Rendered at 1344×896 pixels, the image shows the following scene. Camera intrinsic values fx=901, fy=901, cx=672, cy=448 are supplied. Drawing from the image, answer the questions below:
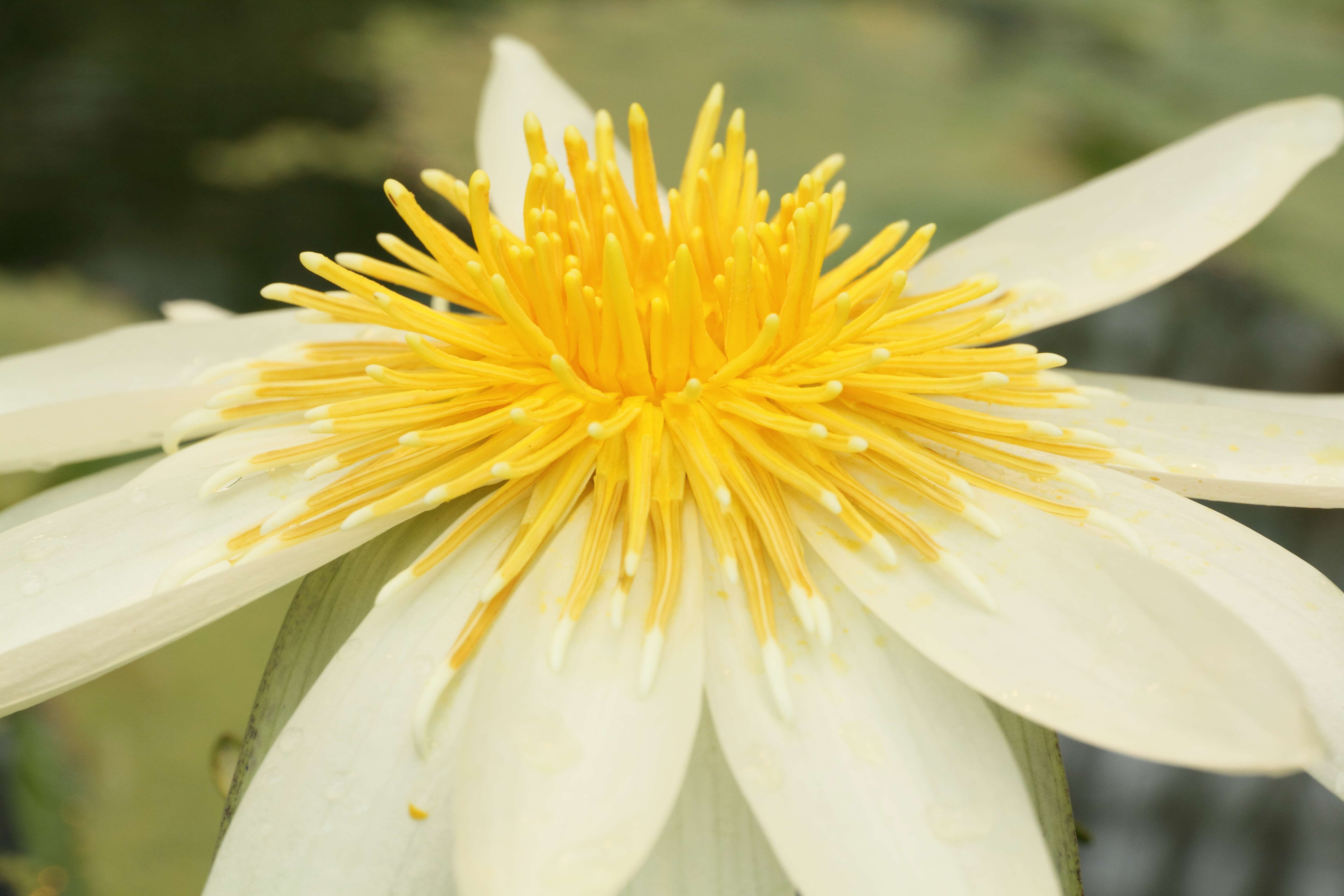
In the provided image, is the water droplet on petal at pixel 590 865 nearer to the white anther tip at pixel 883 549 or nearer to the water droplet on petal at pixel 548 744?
the water droplet on petal at pixel 548 744

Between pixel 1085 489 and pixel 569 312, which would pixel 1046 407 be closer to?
pixel 1085 489

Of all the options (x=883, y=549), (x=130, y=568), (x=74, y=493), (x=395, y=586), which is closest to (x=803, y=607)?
(x=883, y=549)

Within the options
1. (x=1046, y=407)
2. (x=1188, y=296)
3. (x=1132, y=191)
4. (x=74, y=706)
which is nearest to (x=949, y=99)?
(x=1188, y=296)

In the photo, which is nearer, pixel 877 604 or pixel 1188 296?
pixel 877 604

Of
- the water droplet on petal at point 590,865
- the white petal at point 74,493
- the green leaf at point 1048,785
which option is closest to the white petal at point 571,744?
the water droplet on petal at point 590,865

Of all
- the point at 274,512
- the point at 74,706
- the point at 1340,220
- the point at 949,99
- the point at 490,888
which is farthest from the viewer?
the point at 949,99

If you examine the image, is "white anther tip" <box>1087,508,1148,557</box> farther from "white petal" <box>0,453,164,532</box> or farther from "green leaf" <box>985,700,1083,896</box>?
"white petal" <box>0,453,164,532</box>

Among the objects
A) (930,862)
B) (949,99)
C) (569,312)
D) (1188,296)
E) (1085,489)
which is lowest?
(930,862)
